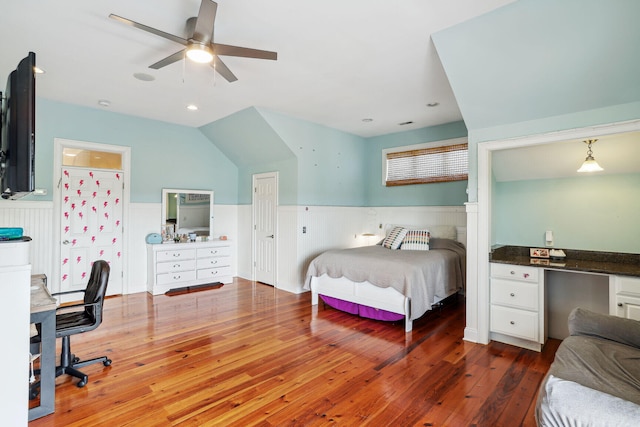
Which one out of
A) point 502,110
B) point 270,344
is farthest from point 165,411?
point 502,110

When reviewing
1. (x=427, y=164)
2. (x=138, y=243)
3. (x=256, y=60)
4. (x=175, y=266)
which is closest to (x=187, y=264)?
(x=175, y=266)

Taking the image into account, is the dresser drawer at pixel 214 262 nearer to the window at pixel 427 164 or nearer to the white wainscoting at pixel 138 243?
the white wainscoting at pixel 138 243

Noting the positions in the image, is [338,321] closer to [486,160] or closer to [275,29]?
[486,160]

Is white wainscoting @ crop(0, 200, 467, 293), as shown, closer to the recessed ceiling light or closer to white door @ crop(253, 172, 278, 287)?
white door @ crop(253, 172, 278, 287)

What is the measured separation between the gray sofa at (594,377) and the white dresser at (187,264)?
195 inches

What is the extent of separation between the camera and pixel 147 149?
525cm

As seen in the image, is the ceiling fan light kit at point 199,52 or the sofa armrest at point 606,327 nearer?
the sofa armrest at point 606,327

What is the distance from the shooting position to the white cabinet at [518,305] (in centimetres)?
300

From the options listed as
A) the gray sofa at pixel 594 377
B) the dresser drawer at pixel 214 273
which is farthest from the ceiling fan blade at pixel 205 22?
the dresser drawer at pixel 214 273

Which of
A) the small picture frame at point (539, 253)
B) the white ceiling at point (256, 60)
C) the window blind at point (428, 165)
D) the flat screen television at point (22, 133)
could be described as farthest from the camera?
the window blind at point (428, 165)

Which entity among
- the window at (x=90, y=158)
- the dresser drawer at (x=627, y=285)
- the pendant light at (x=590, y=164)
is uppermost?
the window at (x=90, y=158)

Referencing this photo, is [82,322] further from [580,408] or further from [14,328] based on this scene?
[580,408]

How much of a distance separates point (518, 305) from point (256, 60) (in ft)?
11.3

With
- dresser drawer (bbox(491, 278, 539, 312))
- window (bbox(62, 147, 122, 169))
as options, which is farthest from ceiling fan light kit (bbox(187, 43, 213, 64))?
window (bbox(62, 147, 122, 169))
